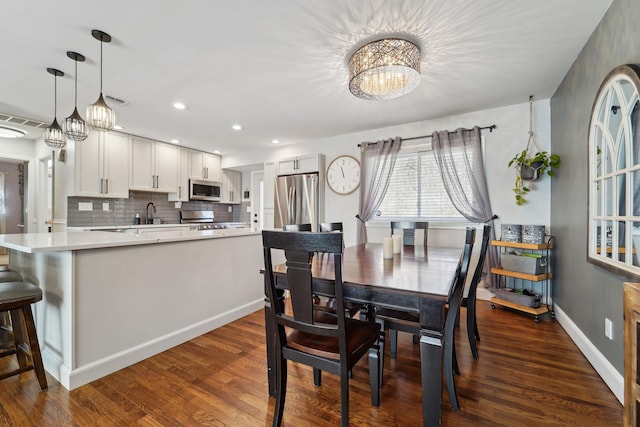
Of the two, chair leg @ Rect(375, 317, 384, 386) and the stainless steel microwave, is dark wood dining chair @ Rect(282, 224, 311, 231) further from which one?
the stainless steel microwave

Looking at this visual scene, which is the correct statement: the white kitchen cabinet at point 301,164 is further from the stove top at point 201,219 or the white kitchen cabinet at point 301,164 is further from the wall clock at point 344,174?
the stove top at point 201,219

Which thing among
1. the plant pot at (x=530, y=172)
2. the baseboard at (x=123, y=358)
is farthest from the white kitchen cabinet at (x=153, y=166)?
the plant pot at (x=530, y=172)

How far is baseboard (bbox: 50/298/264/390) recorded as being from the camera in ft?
5.63

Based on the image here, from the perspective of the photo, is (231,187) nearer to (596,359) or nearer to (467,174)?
(467,174)

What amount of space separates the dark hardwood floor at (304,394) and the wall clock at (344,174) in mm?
2659

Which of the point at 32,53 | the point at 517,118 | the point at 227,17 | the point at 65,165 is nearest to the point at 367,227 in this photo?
the point at 517,118

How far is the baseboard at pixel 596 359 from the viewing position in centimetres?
158

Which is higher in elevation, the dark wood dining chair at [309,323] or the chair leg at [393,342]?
the dark wood dining chair at [309,323]

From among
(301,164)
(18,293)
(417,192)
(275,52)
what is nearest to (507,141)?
(417,192)

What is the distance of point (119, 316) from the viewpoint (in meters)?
1.93

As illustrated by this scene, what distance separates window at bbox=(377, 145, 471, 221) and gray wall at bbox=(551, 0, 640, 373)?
39.5 inches

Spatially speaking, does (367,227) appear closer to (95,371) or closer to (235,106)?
(235,106)

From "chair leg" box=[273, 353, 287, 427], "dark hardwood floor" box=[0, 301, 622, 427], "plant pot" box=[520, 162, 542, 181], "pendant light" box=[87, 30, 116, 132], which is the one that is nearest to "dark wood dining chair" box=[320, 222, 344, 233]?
"dark hardwood floor" box=[0, 301, 622, 427]

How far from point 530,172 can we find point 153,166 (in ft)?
17.5
